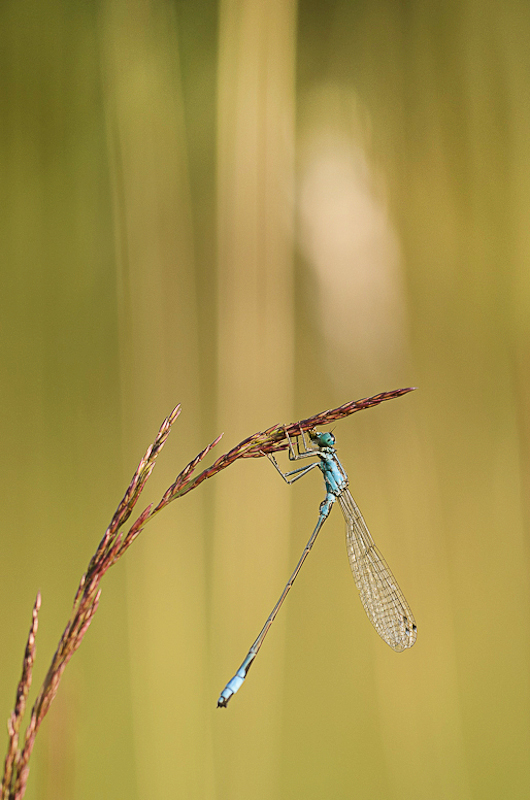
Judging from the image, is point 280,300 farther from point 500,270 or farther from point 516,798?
point 516,798

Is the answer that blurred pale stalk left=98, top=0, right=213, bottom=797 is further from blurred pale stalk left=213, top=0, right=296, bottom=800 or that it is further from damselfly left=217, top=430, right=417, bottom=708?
damselfly left=217, top=430, right=417, bottom=708

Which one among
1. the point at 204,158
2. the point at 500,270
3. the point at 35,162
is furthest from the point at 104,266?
the point at 500,270

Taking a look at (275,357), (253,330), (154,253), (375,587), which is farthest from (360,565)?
(154,253)

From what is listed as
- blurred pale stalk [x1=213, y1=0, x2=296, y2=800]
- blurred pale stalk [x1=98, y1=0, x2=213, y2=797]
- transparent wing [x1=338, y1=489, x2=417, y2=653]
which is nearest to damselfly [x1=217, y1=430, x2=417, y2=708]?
transparent wing [x1=338, y1=489, x2=417, y2=653]

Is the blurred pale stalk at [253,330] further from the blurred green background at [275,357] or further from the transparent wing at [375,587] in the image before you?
the transparent wing at [375,587]

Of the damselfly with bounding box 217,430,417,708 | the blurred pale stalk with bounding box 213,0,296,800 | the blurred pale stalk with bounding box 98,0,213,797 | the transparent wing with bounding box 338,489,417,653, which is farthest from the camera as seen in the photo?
the blurred pale stalk with bounding box 98,0,213,797
